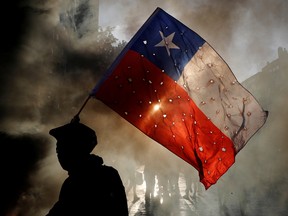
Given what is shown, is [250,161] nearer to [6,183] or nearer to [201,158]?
[6,183]

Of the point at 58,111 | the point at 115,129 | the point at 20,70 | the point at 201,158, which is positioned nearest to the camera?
the point at 201,158

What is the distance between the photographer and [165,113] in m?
3.12

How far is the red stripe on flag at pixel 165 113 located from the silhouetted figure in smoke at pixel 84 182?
123 cm

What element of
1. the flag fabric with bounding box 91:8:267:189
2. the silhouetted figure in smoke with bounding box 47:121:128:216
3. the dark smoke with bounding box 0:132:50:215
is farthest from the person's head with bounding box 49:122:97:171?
the dark smoke with bounding box 0:132:50:215

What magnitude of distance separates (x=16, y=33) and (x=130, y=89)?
555 cm

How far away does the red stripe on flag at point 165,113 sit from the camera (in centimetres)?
298

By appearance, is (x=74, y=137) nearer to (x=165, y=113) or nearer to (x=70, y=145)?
(x=70, y=145)

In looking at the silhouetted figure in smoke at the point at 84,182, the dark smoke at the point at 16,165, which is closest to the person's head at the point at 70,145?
the silhouetted figure in smoke at the point at 84,182

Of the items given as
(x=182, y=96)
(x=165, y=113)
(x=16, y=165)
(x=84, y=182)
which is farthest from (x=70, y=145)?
(x=16, y=165)

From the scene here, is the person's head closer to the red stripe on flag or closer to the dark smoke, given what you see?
the red stripe on flag

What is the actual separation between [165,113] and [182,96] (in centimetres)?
30

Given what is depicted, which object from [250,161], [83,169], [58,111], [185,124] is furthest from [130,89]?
[250,161]

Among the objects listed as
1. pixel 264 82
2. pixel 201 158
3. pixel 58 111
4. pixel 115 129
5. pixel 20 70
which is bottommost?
pixel 201 158

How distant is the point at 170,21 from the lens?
327cm
